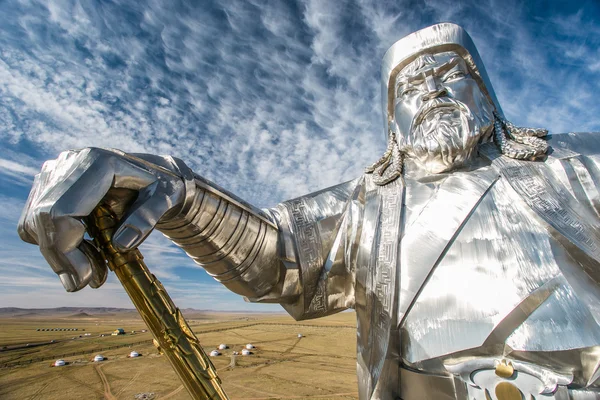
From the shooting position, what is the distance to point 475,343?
154 cm

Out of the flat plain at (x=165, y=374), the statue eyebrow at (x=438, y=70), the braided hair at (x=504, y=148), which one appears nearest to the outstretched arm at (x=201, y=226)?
the braided hair at (x=504, y=148)

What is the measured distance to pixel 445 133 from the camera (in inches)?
78.2

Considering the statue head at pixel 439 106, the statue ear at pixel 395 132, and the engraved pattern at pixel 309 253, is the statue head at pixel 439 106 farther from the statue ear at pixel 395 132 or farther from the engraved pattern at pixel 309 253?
the engraved pattern at pixel 309 253

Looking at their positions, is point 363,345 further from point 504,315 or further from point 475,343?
point 504,315

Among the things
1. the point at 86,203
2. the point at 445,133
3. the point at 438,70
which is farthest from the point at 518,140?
the point at 86,203

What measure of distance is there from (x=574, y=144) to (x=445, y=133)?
0.79 m

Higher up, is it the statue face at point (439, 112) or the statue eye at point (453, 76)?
the statue eye at point (453, 76)

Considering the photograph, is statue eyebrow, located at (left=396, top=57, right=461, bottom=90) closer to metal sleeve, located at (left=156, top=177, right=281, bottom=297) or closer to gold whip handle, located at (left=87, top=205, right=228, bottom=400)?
metal sleeve, located at (left=156, top=177, right=281, bottom=297)

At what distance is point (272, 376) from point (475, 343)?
34.6ft

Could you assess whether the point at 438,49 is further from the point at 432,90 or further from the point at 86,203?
the point at 86,203

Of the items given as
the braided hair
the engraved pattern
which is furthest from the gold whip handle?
the braided hair

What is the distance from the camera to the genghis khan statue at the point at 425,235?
1.41 meters

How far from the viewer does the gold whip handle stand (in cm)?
151

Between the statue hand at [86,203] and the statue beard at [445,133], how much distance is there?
1461mm
